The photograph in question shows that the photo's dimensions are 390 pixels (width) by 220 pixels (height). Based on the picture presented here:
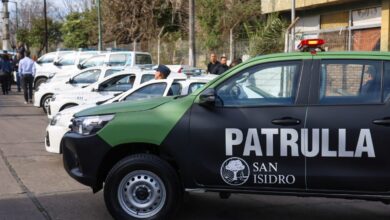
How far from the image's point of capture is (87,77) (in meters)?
16.0

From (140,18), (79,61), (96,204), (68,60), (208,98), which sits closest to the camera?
(208,98)

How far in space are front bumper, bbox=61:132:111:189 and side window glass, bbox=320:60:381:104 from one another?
220 centimetres

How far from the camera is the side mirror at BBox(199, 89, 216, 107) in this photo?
5.32 m

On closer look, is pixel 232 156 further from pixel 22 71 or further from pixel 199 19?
pixel 199 19

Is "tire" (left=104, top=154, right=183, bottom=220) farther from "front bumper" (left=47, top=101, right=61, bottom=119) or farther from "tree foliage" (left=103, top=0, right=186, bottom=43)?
"tree foliage" (left=103, top=0, right=186, bottom=43)

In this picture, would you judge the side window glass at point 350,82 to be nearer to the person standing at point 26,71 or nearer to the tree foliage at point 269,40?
the tree foliage at point 269,40

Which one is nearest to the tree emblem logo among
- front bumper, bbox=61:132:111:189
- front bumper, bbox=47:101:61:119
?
front bumper, bbox=61:132:111:189

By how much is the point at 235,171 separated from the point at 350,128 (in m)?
1.13

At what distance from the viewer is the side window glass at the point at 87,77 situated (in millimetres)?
15863

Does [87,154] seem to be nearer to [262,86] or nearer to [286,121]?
[262,86]

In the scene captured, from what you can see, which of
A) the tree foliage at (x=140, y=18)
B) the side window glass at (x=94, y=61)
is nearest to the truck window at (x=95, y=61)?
the side window glass at (x=94, y=61)

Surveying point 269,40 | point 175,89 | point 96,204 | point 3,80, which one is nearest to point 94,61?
point 3,80

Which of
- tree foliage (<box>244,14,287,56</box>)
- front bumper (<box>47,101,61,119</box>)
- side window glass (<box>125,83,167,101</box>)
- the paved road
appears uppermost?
tree foliage (<box>244,14,287,56</box>)

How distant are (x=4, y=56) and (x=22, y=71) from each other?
449 centimetres
